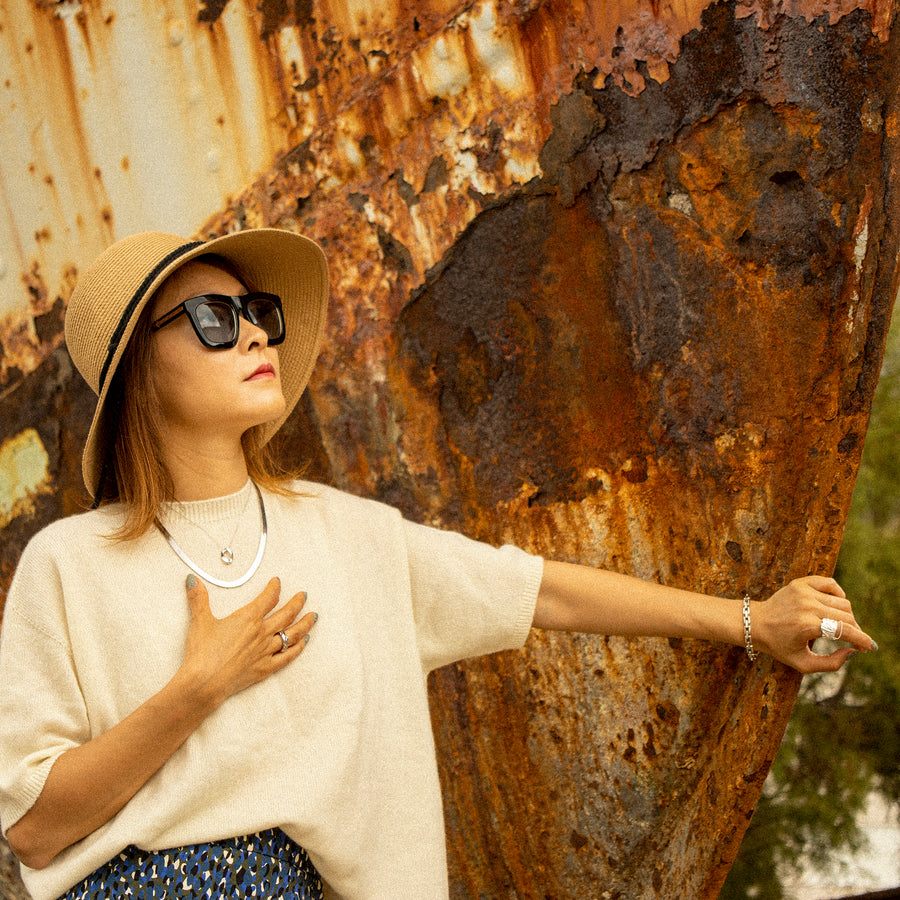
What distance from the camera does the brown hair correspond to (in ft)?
4.81

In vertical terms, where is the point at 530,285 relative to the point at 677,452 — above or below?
above

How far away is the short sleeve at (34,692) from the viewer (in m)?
1.28

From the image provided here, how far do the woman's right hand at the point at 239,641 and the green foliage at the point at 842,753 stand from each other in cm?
288

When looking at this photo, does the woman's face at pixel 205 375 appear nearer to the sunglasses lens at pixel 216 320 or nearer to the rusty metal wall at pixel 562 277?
the sunglasses lens at pixel 216 320

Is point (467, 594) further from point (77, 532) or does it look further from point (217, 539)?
point (77, 532)

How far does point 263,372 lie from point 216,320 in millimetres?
110

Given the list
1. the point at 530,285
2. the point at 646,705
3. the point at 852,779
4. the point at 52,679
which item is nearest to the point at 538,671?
the point at 646,705

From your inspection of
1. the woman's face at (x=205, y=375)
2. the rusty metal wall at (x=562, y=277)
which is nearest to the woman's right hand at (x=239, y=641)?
the woman's face at (x=205, y=375)

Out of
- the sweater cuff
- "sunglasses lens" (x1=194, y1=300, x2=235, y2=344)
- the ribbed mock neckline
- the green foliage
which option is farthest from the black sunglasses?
the green foliage

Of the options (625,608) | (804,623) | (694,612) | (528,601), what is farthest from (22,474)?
(804,623)

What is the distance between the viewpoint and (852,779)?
363 cm

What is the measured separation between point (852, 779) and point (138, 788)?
10.4 ft

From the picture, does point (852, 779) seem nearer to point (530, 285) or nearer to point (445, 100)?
point (530, 285)

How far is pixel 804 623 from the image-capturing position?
1.37 meters
